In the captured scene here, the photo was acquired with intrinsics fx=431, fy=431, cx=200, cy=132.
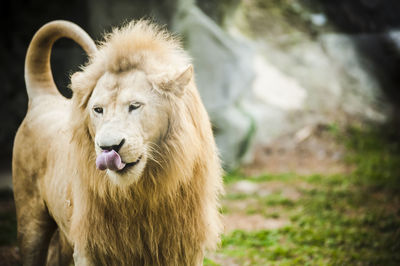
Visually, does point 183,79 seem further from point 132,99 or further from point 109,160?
point 109,160

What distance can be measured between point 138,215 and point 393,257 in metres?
2.85

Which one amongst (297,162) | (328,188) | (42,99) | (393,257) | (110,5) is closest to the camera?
(42,99)

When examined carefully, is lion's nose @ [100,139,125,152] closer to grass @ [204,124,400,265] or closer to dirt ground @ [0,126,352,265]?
grass @ [204,124,400,265]

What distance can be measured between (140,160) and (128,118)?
0.22 meters

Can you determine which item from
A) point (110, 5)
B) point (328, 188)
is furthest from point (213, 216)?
point (110, 5)

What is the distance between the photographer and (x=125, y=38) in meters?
2.44

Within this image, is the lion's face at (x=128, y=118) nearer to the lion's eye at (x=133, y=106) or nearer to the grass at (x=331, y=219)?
the lion's eye at (x=133, y=106)

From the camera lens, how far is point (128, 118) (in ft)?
7.07

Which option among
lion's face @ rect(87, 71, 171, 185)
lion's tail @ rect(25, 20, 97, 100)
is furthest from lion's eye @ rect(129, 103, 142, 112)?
lion's tail @ rect(25, 20, 97, 100)

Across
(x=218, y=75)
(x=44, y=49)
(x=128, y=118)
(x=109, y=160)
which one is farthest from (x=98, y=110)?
(x=218, y=75)

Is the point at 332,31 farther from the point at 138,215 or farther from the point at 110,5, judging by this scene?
the point at 138,215

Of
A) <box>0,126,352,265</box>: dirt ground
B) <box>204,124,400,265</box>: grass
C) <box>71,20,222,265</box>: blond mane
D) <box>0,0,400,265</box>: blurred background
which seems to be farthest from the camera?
<box>0,126,352,265</box>: dirt ground

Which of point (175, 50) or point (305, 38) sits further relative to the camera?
point (305, 38)

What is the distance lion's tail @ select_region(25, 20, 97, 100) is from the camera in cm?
325
